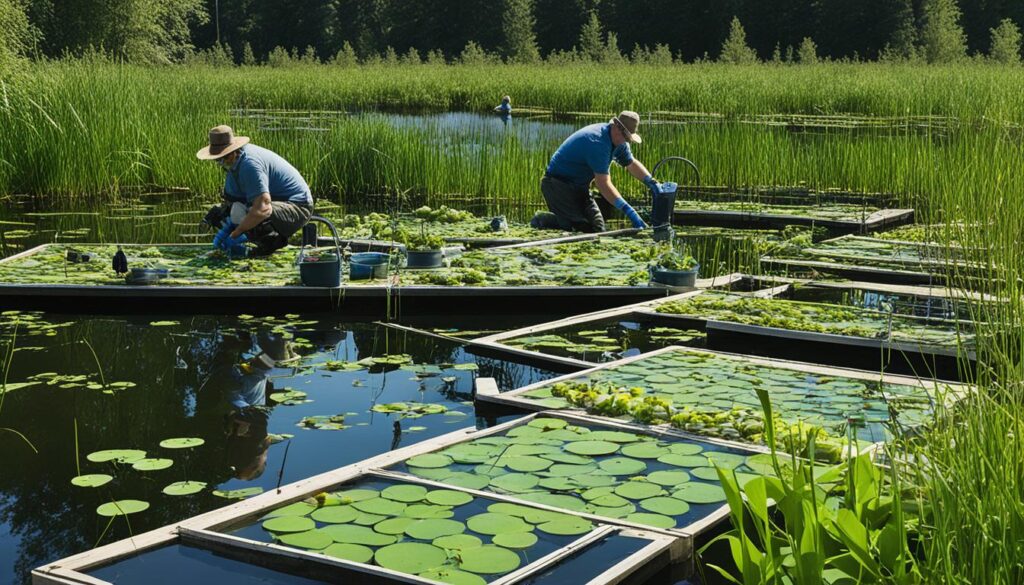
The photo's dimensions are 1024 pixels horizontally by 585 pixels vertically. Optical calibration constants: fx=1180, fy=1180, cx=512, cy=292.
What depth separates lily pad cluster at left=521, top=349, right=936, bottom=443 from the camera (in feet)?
14.9

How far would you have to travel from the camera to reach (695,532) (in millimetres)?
3555

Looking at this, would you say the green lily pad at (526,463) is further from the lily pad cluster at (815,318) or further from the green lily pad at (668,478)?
the lily pad cluster at (815,318)

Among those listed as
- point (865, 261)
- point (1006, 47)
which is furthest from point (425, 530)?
point (1006, 47)

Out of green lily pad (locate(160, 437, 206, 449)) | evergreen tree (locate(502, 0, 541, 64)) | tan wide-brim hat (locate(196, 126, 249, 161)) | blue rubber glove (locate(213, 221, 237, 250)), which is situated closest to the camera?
green lily pad (locate(160, 437, 206, 449))

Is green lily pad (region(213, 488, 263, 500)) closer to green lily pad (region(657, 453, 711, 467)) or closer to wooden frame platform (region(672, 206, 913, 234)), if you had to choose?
green lily pad (region(657, 453, 711, 467))

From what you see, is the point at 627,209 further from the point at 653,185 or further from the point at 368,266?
the point at 368,266

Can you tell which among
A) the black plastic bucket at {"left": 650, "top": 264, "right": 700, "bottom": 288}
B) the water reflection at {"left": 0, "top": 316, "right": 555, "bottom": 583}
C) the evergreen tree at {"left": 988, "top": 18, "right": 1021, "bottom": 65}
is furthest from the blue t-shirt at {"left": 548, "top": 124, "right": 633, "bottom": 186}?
the evergreen tree at {"left": 988, "top": 18, "right": 1021, "bottom": 65}

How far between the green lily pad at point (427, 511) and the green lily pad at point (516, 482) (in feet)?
0.84

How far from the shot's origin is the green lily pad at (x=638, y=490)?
3875 millimetres

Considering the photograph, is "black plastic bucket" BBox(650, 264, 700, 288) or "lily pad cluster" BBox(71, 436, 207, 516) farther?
"black plastic bucket" BBox(650, 264, 700, 288)

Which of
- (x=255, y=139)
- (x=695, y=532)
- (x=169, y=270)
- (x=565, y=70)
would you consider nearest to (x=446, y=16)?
(x=565, y=70)

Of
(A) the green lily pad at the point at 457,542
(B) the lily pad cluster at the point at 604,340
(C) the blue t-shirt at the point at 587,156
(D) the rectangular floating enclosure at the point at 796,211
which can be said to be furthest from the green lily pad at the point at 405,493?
(D) the rectangular floating enclosure at the point at 796,211

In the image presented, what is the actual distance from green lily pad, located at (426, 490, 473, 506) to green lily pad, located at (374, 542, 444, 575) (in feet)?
1.12

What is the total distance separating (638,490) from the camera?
12.9ft
